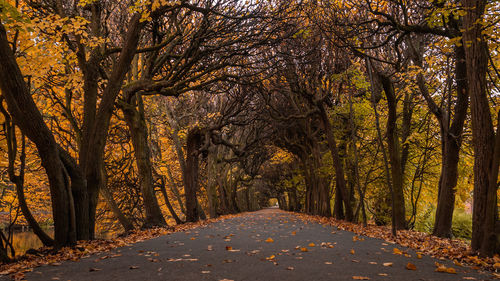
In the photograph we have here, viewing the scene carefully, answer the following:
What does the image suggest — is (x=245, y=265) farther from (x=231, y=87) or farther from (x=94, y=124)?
(x=231, y=87)

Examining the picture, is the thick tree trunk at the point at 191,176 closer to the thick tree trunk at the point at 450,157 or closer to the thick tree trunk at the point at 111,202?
the thick tree trunk at the point at 111,202

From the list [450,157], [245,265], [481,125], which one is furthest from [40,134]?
[450,157]

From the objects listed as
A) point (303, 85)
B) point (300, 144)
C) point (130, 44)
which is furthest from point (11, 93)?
point (300, 144)

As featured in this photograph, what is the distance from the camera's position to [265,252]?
20.2ft

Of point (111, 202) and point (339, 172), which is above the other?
point (339, 172)

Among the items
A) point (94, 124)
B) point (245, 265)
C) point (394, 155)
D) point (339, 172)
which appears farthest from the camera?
point (339, 172)

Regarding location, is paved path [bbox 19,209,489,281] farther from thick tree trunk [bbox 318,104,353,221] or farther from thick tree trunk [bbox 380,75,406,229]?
thick tree trunk [bbox 318,104,353,221]

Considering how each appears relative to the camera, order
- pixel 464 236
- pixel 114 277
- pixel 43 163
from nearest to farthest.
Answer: pixel 114 277 < pixel 43 163 < pixel 464 236

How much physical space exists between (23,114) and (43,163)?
1.08 m

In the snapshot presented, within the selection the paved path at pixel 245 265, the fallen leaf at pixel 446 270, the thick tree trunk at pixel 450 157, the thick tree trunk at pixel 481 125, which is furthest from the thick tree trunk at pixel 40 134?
the thick tree trunk at pixel 450 157

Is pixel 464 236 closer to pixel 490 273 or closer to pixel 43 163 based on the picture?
pixel 490 273

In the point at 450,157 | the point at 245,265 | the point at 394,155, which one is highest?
the point at 394,155

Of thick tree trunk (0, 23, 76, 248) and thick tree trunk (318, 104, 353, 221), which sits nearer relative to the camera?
thick tree trunk (0, 23, 76, 248)

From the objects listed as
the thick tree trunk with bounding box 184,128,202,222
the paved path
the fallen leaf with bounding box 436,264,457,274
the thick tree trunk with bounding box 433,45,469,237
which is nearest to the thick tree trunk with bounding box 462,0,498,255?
the paved path
